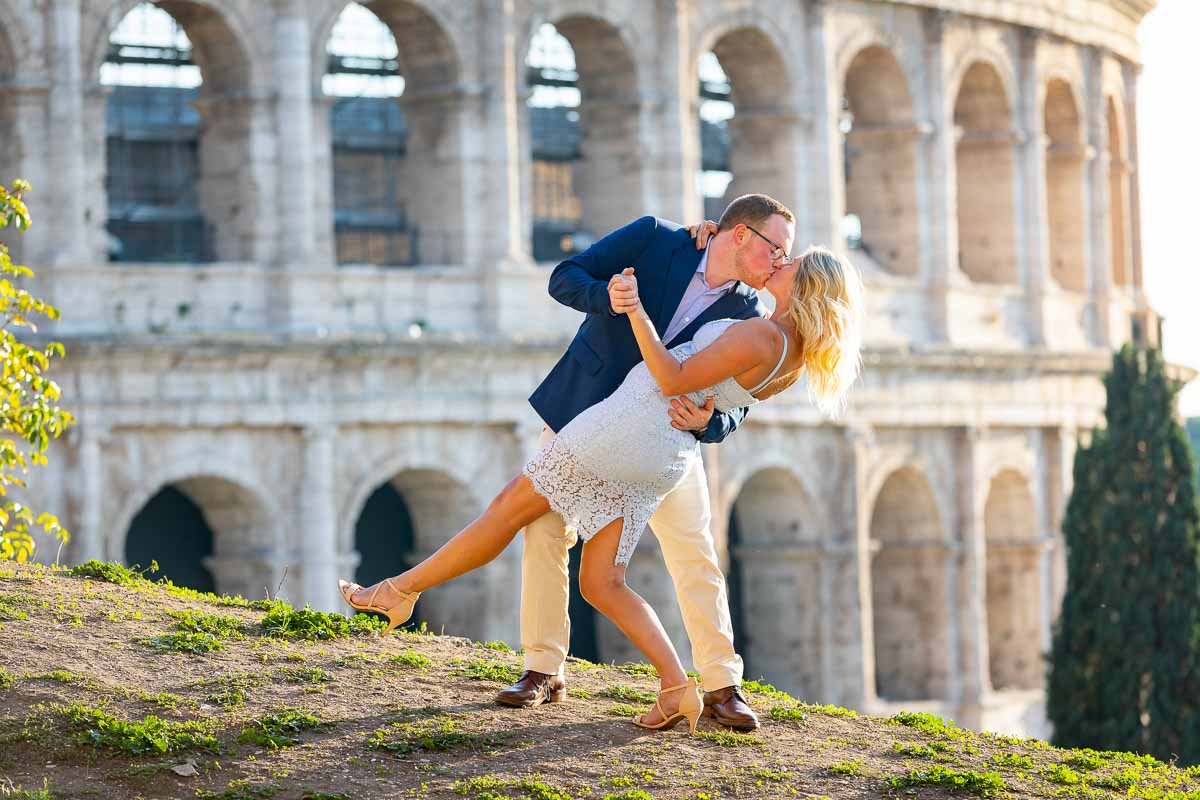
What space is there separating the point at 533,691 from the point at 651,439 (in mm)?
1604

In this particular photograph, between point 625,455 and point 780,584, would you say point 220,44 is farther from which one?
point 625,455

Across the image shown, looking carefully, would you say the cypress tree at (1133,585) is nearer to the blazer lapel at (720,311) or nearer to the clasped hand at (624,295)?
the blazer lapel at (720,311)

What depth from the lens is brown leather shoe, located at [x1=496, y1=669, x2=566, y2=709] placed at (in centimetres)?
1329

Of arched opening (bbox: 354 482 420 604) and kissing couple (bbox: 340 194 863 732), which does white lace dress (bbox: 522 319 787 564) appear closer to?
kissing couple (bbox: 340 194 863 732)

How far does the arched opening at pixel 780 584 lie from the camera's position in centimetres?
3991

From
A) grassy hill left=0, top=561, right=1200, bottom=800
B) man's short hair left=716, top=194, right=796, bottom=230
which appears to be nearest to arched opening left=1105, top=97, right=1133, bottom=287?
grassy hill left=0, top=561, right=1200, bottom=800

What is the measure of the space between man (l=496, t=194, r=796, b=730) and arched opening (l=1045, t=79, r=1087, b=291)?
33.7 metres

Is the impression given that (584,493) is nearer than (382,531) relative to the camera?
Yes

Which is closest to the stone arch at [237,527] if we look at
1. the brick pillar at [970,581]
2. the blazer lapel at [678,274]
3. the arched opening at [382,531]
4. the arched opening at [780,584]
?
the arched opening at [382,531]

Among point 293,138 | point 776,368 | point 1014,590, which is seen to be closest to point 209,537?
point 293,138

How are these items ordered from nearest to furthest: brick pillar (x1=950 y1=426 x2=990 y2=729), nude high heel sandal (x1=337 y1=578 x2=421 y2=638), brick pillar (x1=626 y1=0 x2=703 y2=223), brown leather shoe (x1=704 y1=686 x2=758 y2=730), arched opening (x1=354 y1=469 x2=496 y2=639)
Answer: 1. nude high heel sandal (x1=337 y1=578 x2=421 y2=638)
2. brown leather shoe (x1=704 y1=686 x2=758 y2=730)
3. arched opening (x1=354 y1=469 x2=496 y2=639)
4. brick pillar (x1=626 y1=0 x2=703 y2=223)
5. brick pillar (x1=950 y1=426 x2=990 y2=729)

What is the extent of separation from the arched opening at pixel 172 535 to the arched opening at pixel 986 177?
1539 centimetres

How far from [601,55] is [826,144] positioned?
4265 mm

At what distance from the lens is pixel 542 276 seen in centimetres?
3606
